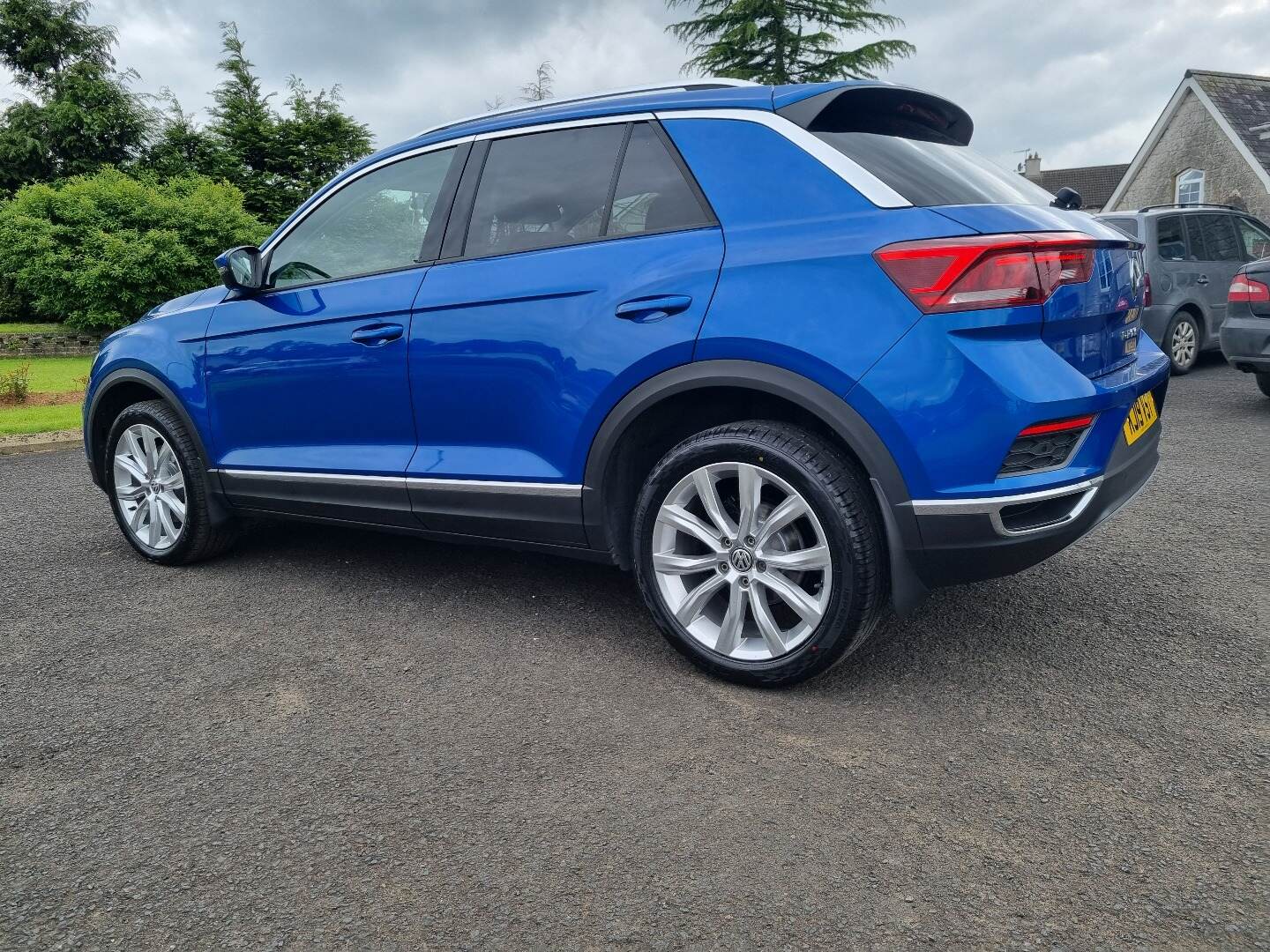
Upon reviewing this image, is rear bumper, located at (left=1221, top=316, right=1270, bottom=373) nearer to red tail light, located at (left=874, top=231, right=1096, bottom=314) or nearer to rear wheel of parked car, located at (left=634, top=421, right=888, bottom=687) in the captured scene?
red tail light, located at (left=874, top=231, right=1096, bottom=314)

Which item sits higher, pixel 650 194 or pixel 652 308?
pixel 650 194

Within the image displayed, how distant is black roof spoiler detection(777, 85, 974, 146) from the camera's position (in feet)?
9.62

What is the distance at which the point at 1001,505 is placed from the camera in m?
2.57

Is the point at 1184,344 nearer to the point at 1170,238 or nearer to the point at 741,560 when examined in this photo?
the point at 1170,238

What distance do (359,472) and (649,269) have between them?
1.54 metres

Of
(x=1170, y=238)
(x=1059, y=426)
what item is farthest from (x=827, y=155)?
(x=1170, y=238)

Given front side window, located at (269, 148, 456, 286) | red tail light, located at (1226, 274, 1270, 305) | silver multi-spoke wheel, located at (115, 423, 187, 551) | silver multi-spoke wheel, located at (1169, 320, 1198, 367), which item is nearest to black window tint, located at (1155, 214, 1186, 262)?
silver multi-spoke wheel, located at (1169, 320, 1198, 367)

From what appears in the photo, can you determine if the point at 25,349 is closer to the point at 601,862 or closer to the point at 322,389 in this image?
the point at 322,389

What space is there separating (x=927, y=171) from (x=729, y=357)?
0.83m

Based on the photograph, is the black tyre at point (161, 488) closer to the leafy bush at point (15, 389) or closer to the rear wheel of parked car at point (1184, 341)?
the leafy bush at point (15, 389)

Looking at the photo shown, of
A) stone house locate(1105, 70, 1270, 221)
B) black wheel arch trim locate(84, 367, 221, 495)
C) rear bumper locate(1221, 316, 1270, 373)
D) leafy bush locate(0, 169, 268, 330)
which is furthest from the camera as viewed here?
stone house locate(1105, 70, 1270, 221)

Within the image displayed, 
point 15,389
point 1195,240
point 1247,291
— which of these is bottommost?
point 1247,291

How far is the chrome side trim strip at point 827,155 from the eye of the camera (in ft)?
8.93

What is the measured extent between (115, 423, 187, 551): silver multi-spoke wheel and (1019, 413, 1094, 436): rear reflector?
146 inches
